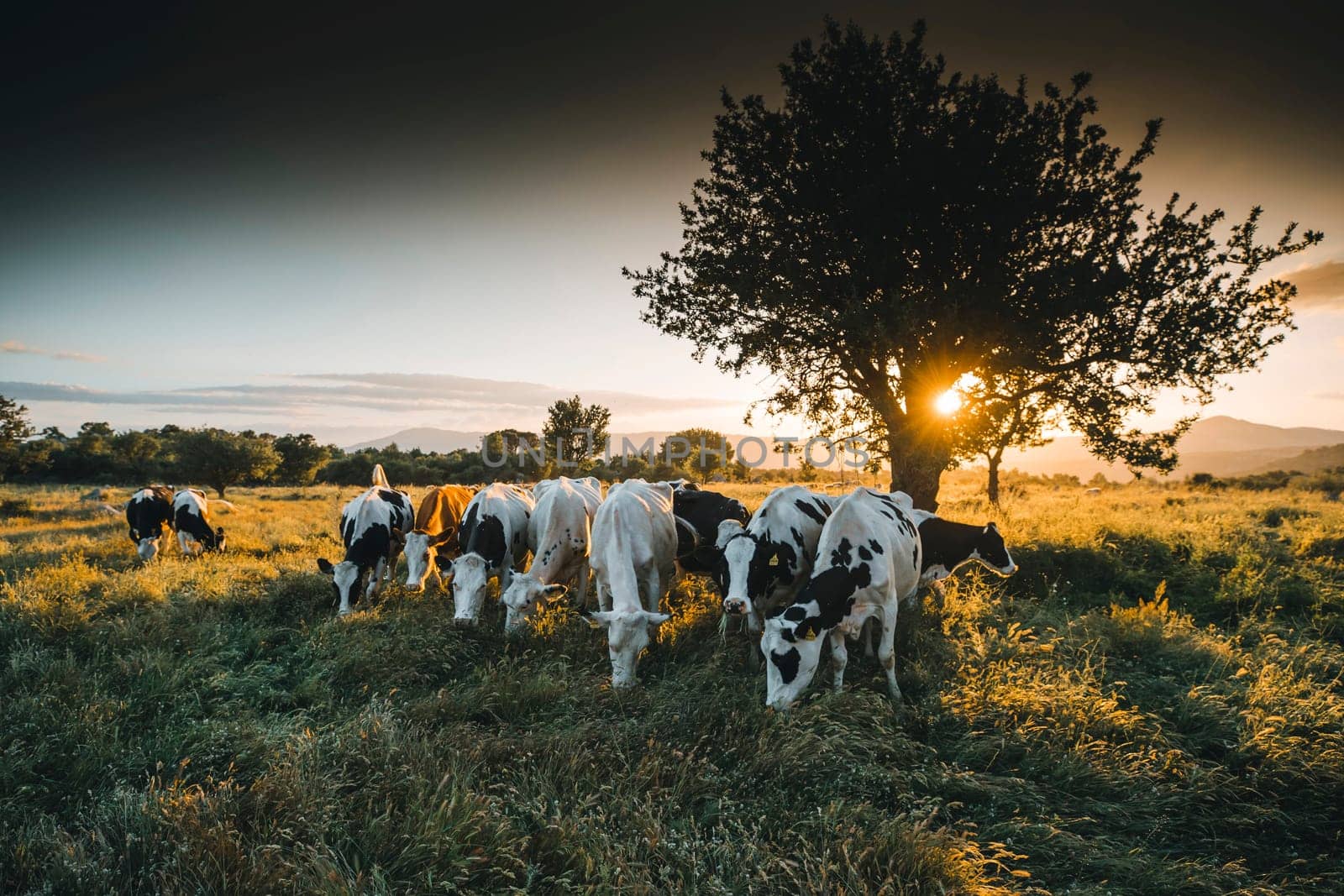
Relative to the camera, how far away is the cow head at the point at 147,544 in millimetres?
13117

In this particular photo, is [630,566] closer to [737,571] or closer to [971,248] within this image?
[737,571]

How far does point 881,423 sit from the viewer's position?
480 inches

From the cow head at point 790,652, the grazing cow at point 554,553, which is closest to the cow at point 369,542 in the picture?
the grazing cow at point 554,553

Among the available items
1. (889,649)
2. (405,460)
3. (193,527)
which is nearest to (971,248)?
(889,649)

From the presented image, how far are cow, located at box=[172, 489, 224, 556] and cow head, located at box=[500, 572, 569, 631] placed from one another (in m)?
10.7

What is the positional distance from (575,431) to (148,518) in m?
30.2

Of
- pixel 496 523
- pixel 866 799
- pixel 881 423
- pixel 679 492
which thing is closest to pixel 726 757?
pixel 866 799

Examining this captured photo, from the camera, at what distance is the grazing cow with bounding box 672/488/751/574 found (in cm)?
956

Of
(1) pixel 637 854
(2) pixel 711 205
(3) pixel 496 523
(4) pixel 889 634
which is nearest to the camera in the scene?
(1) pixel 637 854

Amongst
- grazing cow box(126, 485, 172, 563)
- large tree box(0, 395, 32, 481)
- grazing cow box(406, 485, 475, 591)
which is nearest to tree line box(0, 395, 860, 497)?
large tree box(0, 395, 32, 481)

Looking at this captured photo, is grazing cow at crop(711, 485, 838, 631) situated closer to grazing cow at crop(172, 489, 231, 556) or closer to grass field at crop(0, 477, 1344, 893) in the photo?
grass field at crop(0, 477, 1344, 893)

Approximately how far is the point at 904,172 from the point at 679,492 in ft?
22.3

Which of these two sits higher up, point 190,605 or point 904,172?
point 904,172

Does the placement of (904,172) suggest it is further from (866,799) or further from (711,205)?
(866,799)
